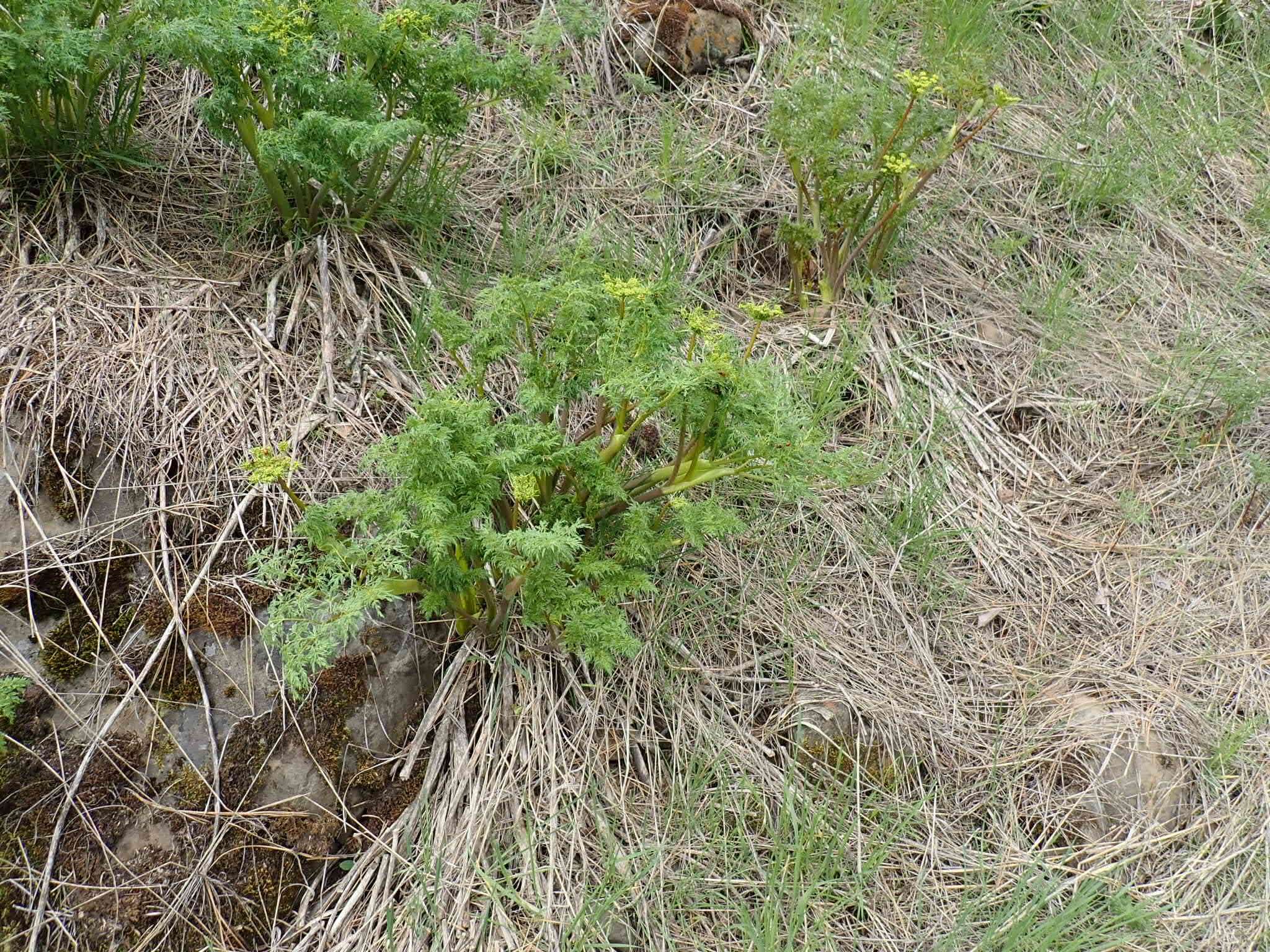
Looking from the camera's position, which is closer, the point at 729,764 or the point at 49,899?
the point at 49,899

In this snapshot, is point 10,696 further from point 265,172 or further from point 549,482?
Result: point 265,172

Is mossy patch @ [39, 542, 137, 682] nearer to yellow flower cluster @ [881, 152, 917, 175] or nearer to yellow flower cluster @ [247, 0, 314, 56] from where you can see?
yellow flower cluster @ [247, 0, 314, 56]

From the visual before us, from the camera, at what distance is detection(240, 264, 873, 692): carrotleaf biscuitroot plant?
1900 mm

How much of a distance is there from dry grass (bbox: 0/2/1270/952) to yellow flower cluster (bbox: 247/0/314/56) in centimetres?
63

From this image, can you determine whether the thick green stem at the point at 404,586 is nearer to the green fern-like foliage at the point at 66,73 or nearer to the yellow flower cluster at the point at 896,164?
the green fern-like foliage at the point at 66,73

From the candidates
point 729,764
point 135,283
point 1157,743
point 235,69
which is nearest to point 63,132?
point 135,283

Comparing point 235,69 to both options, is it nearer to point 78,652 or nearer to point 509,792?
point 78,652

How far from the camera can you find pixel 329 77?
251 cm

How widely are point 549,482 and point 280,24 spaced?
4.15 ft

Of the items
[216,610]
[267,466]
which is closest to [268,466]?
[267,466]

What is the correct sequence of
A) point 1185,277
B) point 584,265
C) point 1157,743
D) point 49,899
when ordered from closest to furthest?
point 49,899, point 584,265, point 1157,743, point 1185,277

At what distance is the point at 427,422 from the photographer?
77.4 inches

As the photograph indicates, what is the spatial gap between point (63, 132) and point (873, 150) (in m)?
2.53

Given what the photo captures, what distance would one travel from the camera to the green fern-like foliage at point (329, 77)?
7.39 feet
